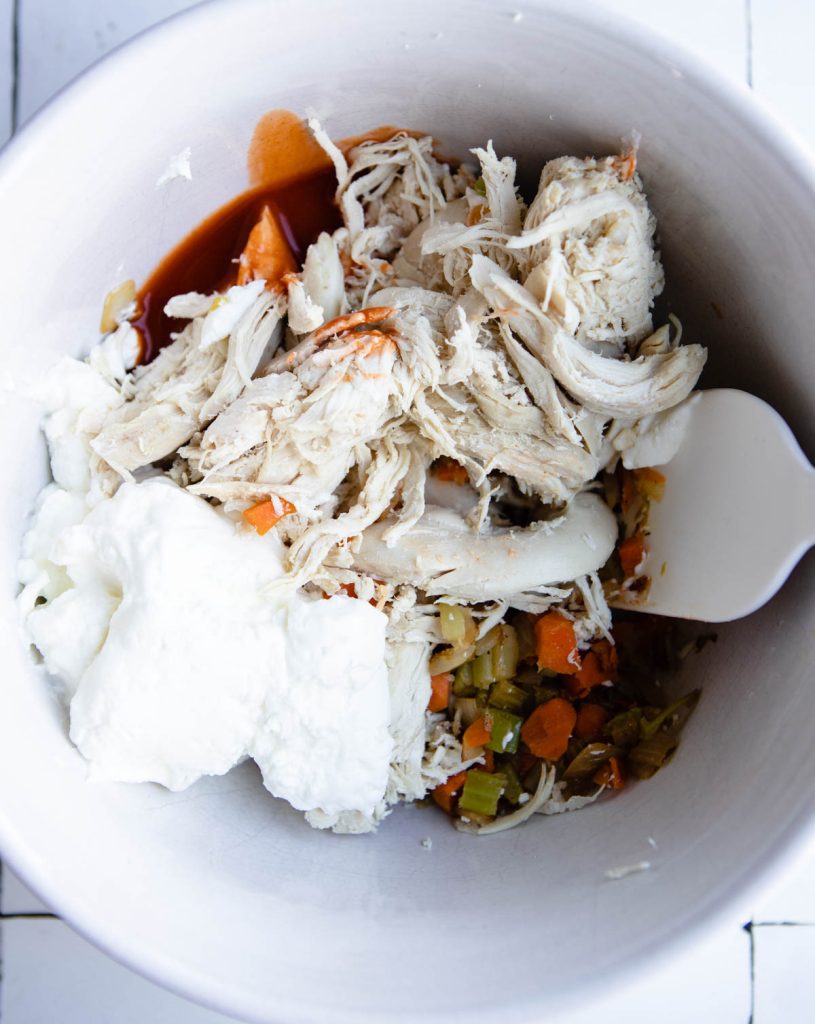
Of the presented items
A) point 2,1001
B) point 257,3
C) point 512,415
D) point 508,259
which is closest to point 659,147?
point 508,259

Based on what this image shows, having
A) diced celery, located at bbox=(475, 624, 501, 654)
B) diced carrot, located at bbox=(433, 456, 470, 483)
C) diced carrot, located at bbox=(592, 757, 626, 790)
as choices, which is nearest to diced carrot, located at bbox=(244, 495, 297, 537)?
diced carrot, located at bbox=(433, 456, 470, 483)

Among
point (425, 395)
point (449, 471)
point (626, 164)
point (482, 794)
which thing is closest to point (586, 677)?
point (482, 794)

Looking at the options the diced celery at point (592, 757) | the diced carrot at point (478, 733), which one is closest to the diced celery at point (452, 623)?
the diced carrot at point (478, 733)

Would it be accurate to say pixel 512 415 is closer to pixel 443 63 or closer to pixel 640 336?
pixel 640 336

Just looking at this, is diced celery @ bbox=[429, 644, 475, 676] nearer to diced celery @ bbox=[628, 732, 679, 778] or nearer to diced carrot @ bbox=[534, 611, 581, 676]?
diced carrot @ bbox=[534, 611, 581, 676]

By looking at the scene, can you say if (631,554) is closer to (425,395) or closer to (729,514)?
(729,514)
